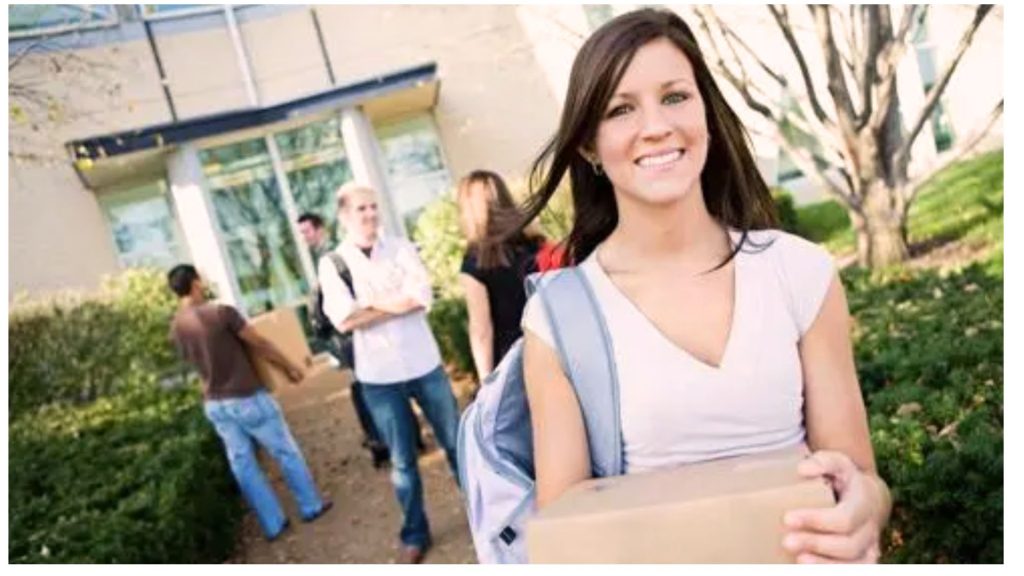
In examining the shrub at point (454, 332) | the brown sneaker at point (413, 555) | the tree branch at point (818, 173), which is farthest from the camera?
the shrub at point (454, 332)

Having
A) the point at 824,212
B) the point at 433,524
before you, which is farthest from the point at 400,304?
the point at 824,212

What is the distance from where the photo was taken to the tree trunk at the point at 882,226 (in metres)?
7.67

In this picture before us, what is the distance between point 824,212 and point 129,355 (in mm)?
8832

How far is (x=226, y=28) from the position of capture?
12.9 meters

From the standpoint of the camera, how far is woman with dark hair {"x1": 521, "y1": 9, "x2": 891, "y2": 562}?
4.65 ft

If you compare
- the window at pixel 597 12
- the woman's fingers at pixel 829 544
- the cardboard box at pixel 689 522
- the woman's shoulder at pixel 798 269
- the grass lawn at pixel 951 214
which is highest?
the window at pixel 597 12

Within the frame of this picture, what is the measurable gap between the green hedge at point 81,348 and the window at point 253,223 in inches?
116

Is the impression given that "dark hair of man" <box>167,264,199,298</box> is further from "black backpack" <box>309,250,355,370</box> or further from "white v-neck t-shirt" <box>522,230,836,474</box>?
"white v-neck t-shirt" <box>522,230,836,474</box>

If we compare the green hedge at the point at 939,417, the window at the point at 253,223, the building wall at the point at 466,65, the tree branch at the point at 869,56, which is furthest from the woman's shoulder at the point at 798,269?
the window at the point at 253,223

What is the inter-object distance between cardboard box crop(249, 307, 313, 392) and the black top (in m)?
1.90

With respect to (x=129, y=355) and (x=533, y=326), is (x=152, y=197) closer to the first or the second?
(x=129, y=355)

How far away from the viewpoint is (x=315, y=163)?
13047 millimetres

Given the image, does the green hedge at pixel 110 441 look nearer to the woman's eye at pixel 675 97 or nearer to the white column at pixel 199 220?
the white column at pixel 199 220

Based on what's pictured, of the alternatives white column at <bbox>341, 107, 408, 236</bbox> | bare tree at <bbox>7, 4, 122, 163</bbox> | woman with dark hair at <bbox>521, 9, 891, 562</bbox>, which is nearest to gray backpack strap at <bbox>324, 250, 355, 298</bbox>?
woman with dark hair at <bbox>521, 9, 891, 562</bbox>
